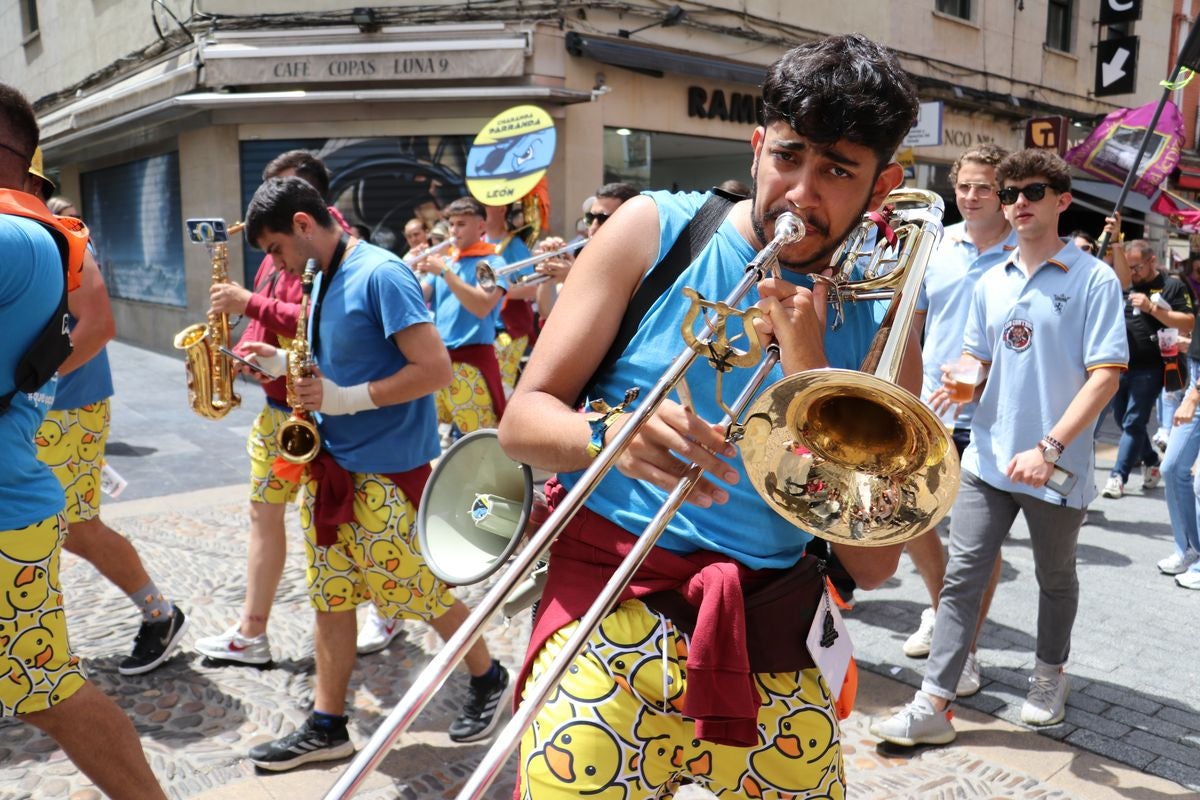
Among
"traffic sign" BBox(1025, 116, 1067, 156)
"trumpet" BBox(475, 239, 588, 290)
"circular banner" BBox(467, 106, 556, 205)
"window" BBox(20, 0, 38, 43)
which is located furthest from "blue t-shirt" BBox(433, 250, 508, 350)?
"window" BBox(20, 0, 38, 43)

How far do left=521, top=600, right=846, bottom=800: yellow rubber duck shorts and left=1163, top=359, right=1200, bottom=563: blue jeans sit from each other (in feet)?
15.2

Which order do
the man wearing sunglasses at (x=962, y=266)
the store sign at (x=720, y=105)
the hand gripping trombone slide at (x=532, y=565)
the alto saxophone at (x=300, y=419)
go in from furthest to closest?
1. the store sign at (x=720, y=105)
2. the man wearing sunglasses at (x=962, y=266)
3. the alto saxophone at (x=300, y=419)
4. the hand gripping trombone slide at (x=532, y=565)

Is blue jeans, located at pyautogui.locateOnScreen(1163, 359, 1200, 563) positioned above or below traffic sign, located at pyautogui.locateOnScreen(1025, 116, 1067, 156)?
below

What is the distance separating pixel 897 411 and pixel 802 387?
16cm

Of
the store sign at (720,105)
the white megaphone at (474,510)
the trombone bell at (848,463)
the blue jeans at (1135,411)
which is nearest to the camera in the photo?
the trombone bell at (848,463)

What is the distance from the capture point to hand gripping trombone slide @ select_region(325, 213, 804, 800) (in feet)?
4.08

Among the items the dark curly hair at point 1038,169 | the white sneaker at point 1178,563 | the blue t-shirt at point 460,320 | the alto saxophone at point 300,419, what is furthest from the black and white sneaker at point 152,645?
the white sneaker at point 1178,563

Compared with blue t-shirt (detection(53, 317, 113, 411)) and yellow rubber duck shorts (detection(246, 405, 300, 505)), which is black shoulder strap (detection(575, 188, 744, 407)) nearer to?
yellow rubber duck shorts (detection(246, 405, 300, 505))

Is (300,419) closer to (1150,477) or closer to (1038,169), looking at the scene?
(1038,169)

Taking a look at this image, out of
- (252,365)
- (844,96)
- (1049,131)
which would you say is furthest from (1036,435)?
(1049,131)

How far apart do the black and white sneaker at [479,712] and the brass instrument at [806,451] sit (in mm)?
1985

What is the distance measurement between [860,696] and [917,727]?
44 centimetres

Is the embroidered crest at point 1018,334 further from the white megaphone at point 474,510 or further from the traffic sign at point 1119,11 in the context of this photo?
the traffic sign at point 1119,11

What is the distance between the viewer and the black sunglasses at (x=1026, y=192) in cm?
352
